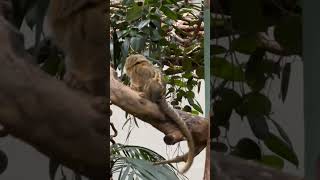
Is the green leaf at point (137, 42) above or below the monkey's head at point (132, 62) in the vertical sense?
above

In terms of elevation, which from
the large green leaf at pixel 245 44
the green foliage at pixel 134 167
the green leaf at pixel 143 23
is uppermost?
the large green leaf at pixel 245 44

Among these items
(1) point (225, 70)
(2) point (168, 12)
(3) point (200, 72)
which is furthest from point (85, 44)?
(3) point (200, 72)

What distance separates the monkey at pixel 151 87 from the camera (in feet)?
5.75

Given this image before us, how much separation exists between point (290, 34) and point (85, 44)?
0.50 metres

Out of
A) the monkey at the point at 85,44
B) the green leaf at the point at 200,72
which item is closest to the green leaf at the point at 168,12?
the green leaf at the point at 200,72

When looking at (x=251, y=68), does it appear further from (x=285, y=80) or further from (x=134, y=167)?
(x=134, y=167)

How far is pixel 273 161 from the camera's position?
1.32 meters

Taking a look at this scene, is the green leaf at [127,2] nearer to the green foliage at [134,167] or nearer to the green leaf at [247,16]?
the green foliage at [134,167]

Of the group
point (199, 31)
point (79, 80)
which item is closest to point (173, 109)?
point (199, 31)

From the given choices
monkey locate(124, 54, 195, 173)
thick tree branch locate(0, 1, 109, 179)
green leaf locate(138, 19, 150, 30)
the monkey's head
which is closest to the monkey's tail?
monkey locate(124, 54, 195, 173)

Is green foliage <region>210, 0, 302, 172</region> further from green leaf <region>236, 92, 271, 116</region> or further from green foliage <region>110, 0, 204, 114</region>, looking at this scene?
green foliage <region>110, 0, 204, 114</region>

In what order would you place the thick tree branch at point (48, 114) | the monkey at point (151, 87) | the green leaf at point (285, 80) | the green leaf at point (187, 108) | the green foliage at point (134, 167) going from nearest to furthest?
the thick tree branch at point (48, 114), the green leaf at point (285, 80), the green foliage at point (134, 167), the monkey at point (151, 87), the green leaf at point (187, 108)

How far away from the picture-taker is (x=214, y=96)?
4.32 ft

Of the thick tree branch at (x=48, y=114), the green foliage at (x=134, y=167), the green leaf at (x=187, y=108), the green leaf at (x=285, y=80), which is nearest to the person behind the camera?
the thick tree branch at (x=48, y=114)
